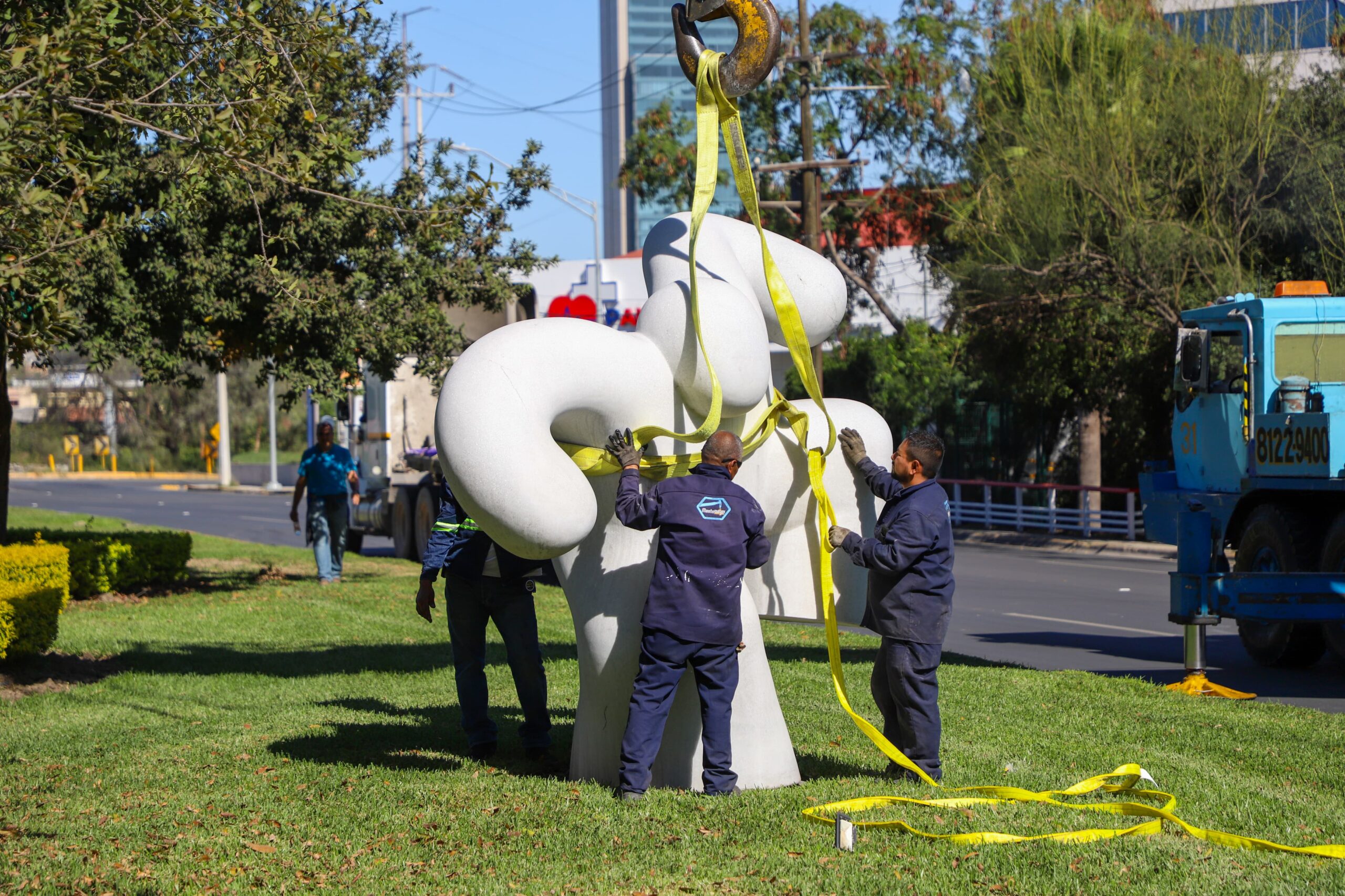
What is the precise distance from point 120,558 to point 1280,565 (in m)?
11.3

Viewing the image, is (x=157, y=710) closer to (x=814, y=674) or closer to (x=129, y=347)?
(x=814, y=674)

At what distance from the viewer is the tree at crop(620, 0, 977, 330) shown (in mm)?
30141

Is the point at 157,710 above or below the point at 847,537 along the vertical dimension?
below

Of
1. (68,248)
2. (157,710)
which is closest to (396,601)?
(157,710)

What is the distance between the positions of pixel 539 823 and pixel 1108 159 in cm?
1710

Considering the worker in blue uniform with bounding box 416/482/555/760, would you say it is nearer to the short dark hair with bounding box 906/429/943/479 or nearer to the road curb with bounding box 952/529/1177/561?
the short dark hair with bounding box 906/429/943/479

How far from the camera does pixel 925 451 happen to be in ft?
20.3

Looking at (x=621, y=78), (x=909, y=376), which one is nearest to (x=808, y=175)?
(x=909, y=376)

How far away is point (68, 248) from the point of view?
22.7ft

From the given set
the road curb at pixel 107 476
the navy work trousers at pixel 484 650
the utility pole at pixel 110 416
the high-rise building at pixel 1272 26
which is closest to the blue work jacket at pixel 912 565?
the navy work trousers at pixel 484 650

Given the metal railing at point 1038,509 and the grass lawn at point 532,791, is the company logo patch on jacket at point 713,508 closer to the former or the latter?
the grass lawn at point 532,791

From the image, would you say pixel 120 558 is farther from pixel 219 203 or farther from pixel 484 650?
pixel 484 650

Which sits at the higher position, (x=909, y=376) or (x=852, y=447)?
(x=909, y=376)

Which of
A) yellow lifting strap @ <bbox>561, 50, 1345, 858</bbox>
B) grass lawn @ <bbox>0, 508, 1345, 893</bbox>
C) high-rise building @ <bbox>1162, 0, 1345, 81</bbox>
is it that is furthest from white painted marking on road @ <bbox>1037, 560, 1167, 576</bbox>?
yellow lifting strap @ <bbox>561, 50, 1345, 858</bbox>
